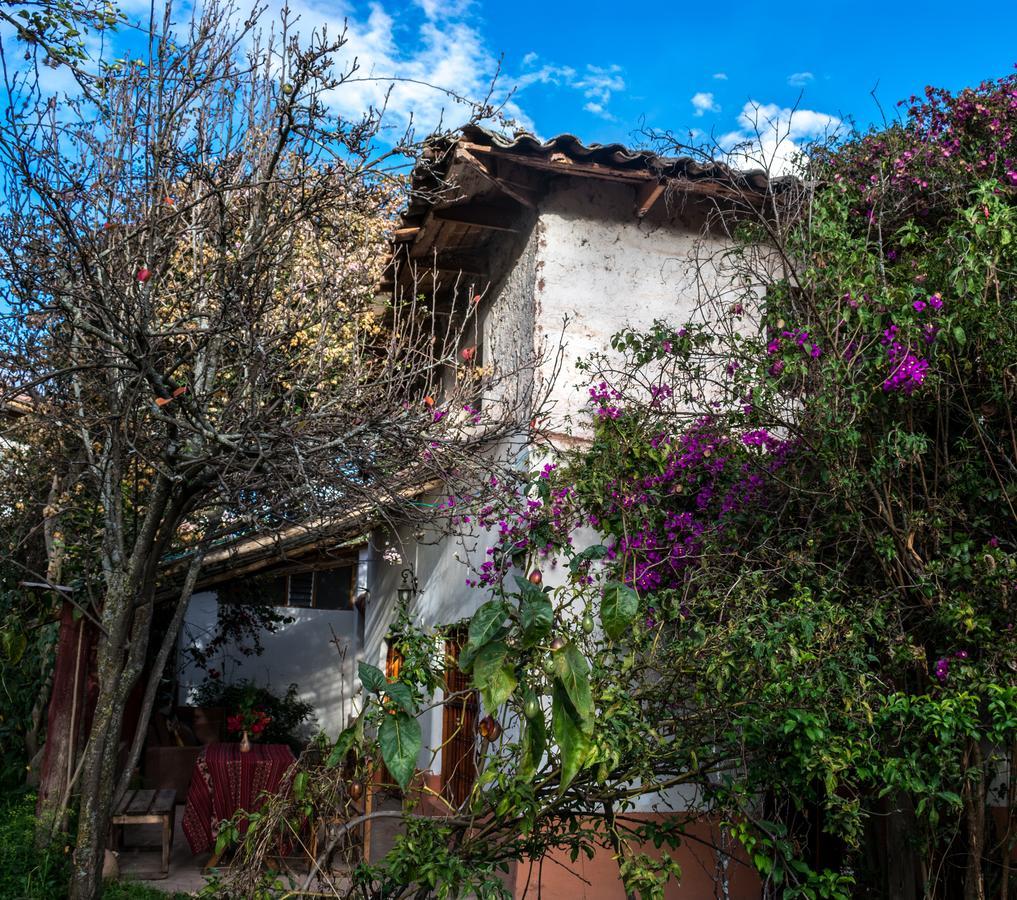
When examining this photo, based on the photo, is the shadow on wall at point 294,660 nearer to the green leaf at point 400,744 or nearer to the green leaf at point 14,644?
the green leaf at point 14,644

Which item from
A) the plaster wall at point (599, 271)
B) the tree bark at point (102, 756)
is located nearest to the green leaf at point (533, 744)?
the tree bark at point (102, 756)

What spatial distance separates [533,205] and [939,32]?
3009 millimetres

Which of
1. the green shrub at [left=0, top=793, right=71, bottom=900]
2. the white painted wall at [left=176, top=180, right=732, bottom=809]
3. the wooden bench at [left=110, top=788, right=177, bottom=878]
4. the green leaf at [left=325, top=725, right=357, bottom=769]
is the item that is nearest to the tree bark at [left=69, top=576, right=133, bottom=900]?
the green shrub at [left=0, top=793, right=71, bottom=900]

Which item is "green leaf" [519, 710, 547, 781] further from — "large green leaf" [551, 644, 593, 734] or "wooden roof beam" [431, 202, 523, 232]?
"wooden roof beam" [431, 202, 523, 232]

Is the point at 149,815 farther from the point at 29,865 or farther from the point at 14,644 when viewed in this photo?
the point at 14,644

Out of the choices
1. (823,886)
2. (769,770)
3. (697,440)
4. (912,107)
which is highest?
(912,107)

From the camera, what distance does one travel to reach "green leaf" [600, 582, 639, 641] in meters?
3.02

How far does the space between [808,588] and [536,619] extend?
6.75 feet

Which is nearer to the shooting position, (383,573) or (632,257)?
(632,257)

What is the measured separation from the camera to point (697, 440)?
19.6 feet

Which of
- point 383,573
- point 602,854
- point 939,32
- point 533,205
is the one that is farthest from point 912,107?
point 383,573

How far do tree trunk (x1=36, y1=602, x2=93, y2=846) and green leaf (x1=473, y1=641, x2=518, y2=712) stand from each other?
5315mm

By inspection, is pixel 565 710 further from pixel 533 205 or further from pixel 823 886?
pixel 533 205

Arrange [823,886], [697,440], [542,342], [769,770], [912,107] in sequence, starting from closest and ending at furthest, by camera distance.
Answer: [823,886] → [769,770] → [697,440] → [912,107] → [542,342]
